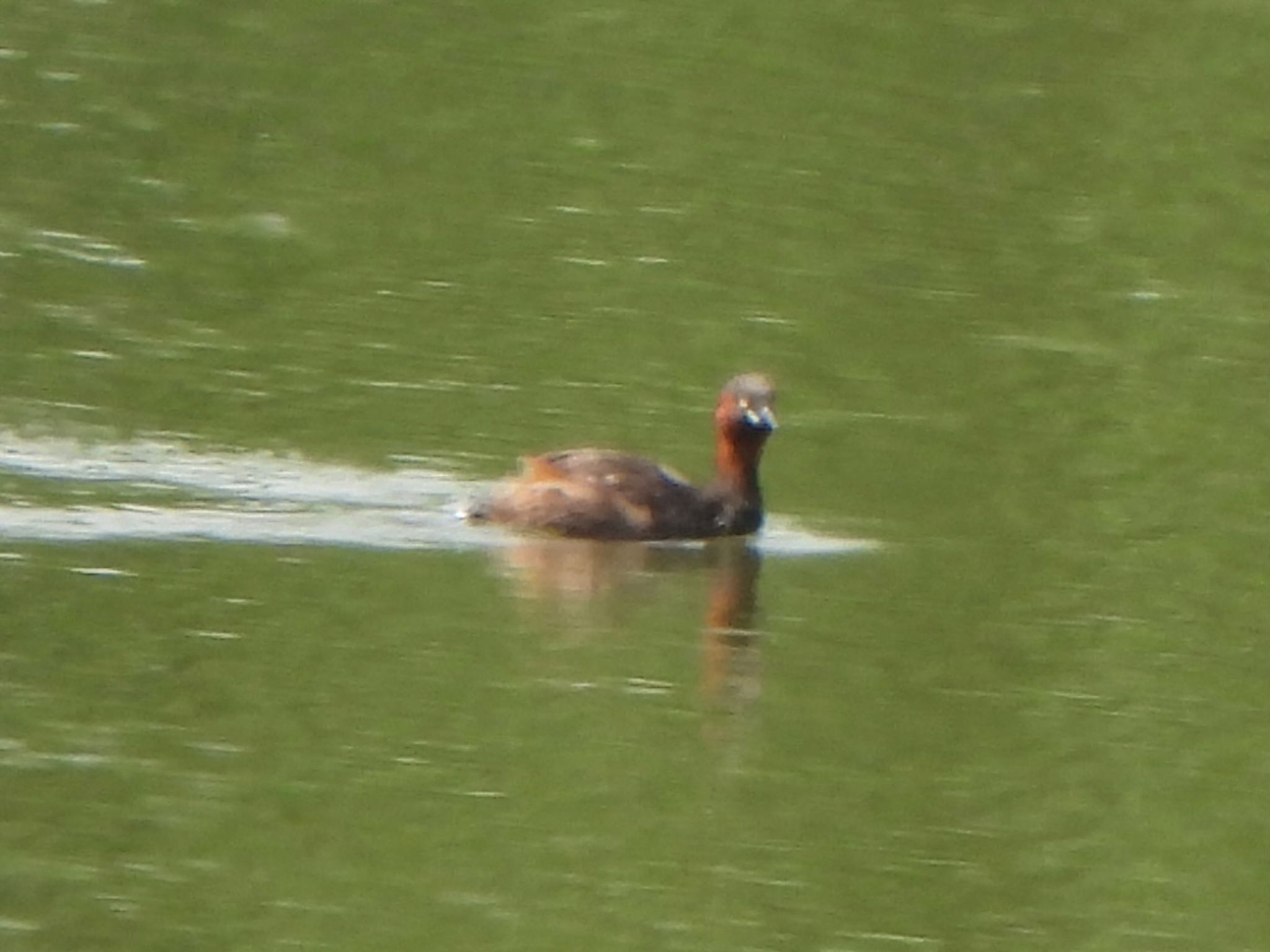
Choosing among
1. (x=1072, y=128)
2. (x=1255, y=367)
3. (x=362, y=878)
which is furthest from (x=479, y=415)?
(x=1072, y=128)

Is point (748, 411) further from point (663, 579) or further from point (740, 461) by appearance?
point (663, 579)

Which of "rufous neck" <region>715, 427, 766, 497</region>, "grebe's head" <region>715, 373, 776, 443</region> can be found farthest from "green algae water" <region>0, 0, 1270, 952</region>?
"grebe's head" <region>715, 373, 776, 443</region>

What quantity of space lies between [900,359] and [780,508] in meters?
3.35

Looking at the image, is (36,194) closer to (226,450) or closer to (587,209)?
(587,209)

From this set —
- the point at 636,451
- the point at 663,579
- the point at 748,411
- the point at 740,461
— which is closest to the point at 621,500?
the point at 663,579

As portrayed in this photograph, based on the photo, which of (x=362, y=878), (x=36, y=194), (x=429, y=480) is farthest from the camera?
(x=36, y=194)

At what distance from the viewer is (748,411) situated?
58.1 ft

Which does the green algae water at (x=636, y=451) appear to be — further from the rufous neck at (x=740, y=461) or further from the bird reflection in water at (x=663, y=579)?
the rufous neck at (x=740, y=461)

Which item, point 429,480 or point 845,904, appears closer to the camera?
point 845,904

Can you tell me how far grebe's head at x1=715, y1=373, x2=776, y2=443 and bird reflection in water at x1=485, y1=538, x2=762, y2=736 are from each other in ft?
2.00

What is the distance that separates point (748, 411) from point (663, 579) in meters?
1.44

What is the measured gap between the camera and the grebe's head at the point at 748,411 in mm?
17703

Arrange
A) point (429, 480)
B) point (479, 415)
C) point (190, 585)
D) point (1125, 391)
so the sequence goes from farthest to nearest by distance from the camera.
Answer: point (1125, 391) < point (479, 415) < point (429, 480) < point (190, 585)

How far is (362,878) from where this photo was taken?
12.1 m
